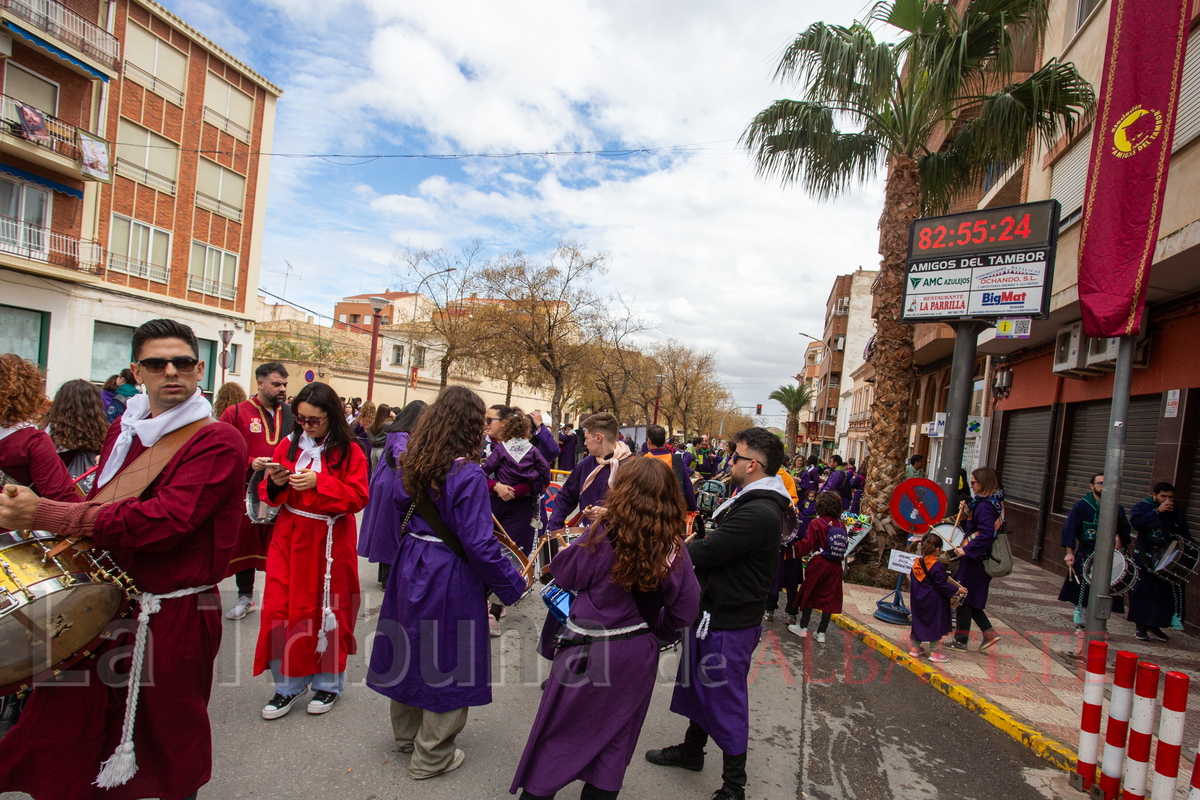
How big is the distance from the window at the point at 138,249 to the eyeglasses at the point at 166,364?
2379 centimetres

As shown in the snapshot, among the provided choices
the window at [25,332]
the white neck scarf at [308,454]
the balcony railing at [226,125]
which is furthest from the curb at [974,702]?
the balcony railing at [226,125]

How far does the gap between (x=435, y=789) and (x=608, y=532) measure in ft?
5.43

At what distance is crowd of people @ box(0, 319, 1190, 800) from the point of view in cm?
225

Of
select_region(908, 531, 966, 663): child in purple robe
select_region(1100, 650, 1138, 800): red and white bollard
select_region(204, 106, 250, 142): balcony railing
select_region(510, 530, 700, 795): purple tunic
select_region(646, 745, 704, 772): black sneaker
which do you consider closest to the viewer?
select_region(510, 530, 700, 795): purple tunic

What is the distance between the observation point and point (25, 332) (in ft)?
61.5

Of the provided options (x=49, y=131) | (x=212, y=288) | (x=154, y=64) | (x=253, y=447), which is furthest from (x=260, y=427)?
(x=154, y=64)

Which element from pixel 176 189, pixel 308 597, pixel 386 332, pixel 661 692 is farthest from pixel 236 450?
pixel 386 332

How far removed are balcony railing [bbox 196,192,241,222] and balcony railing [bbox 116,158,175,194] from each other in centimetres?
119

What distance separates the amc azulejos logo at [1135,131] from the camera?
214 inches

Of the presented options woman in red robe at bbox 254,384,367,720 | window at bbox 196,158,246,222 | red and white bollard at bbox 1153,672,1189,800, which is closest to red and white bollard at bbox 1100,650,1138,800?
red and white bollard at bbox 1153,672,1189,800

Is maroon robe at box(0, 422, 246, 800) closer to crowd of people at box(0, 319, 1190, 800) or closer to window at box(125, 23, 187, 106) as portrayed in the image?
crowd of people at box(0, 319, 1190, 800)

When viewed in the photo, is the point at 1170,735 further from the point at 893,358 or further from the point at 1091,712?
the point at 893,358

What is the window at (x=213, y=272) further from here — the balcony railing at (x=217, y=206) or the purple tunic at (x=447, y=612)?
the purple tunic at (x=447, y=612)

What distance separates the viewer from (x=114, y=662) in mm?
2217
